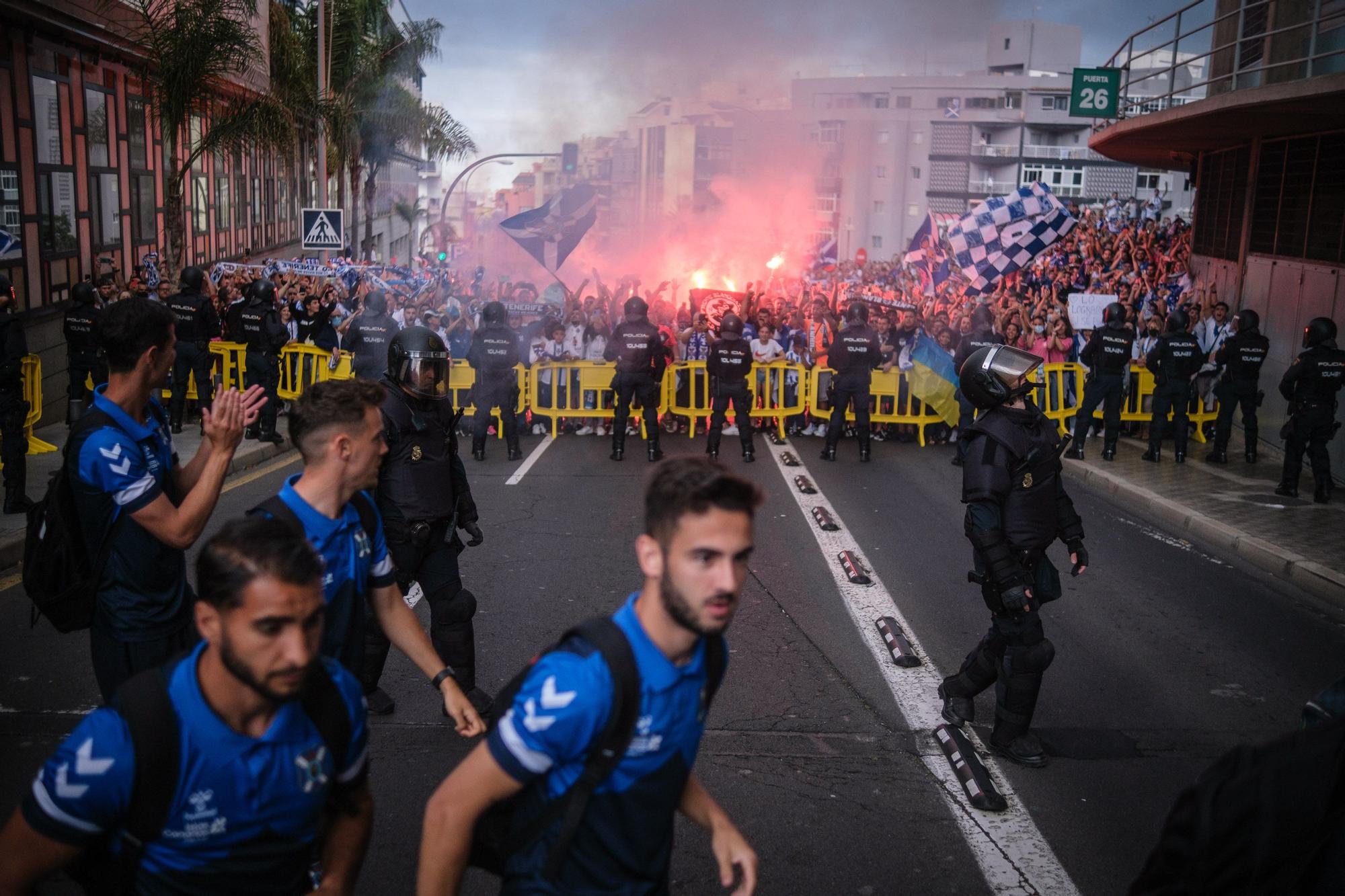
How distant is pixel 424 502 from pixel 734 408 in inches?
326

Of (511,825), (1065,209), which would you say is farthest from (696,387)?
(511,825)

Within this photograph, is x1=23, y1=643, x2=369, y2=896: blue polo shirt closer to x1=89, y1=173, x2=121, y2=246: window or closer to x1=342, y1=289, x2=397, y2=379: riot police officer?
x1=342, y1=289, x2=397, y2=379: riot police officer

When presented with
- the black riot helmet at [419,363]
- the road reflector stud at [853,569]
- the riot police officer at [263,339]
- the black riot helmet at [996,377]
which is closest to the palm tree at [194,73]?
the riot police officer at [263,339]

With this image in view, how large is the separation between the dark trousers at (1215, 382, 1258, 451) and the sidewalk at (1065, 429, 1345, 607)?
12.2 inches

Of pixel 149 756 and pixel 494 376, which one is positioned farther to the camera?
pixel 494 376

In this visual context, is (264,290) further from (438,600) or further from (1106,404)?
(1106,404)

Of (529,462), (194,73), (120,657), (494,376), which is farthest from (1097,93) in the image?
(120,657)

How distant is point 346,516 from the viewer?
3482 millimetres

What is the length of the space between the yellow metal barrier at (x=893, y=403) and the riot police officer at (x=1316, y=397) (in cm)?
443

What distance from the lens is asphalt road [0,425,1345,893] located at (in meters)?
4.34

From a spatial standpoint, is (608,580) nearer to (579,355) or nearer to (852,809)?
(852,809)

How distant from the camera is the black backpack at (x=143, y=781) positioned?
2.09 m

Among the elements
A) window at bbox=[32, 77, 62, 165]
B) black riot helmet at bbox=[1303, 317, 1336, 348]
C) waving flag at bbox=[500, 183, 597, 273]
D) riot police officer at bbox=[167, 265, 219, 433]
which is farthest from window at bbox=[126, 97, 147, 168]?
black riot helmet at bbox=[1303, 317, 1336, 348]

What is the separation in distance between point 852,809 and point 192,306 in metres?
10.3
